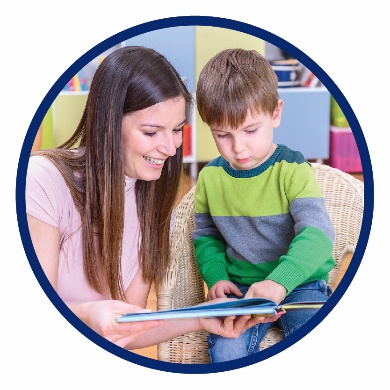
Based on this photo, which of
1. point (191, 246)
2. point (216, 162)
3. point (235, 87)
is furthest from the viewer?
point (191, 246)

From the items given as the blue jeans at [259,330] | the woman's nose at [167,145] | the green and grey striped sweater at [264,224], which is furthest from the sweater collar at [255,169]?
the blue jeans at [259,330]

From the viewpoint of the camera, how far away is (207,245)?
146 cm

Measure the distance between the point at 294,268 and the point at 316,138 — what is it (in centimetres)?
25

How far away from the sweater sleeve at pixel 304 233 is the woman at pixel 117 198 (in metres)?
0.11

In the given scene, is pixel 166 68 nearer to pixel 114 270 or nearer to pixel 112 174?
pixel 112 174

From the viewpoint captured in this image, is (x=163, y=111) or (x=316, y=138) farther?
(x=316, y=138)

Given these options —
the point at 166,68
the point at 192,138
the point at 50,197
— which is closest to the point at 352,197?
the point at 192,138

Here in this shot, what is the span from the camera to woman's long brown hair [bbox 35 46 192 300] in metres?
1.31

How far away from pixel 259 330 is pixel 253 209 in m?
0.22

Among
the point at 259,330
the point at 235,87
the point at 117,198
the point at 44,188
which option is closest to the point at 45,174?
the point at 44,188

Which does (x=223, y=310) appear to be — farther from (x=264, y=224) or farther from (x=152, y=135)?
(x=152, y=135)

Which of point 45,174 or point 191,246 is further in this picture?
point 191,246

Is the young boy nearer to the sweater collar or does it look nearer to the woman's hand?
the sweater collar

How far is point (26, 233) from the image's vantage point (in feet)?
4.63
